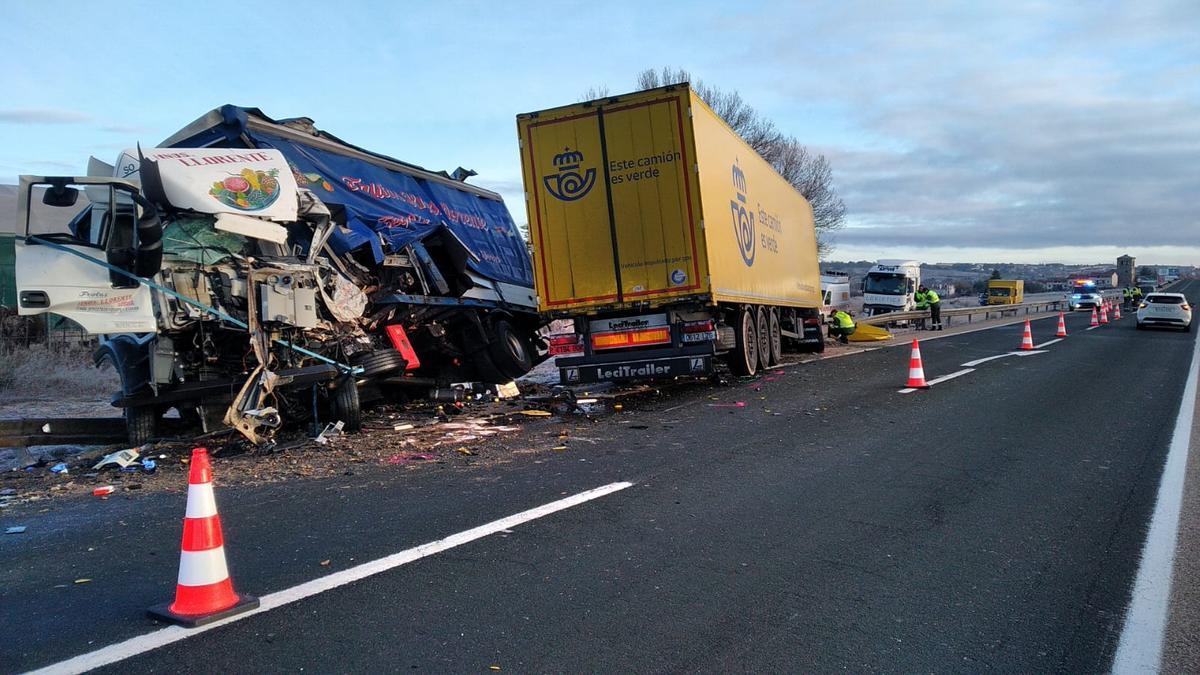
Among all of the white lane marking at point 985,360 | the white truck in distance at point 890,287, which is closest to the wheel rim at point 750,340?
the white lane marking at point 985,360

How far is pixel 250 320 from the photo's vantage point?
832 cm

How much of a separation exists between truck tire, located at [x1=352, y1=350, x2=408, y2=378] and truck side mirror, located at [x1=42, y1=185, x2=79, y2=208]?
3.36 meters

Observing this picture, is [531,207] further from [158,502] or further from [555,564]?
[555,564]

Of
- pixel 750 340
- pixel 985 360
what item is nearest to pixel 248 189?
pixel 750 340

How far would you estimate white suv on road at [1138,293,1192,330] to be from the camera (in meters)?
31.2

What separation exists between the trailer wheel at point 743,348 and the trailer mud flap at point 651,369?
210cm

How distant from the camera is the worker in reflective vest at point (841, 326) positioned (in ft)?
78.7

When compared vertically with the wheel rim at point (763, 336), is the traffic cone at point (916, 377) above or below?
below

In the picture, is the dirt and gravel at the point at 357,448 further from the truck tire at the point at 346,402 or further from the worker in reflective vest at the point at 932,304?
the worker in reflective vest at the point at 932,304

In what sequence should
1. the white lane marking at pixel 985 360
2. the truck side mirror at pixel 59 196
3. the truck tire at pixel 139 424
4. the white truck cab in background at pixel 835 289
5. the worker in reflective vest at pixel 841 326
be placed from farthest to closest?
the white truck cab in background at pixel 835 289, the worker in reflective vest at pixel 841 326, the white lane marking at pixel 985 360, the truck tire at pixel 139 424, the truck side mirror at pixel 59 196

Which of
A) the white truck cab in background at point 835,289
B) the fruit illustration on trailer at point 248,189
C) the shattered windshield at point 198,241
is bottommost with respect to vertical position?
the white truck cab in background at point 835,289

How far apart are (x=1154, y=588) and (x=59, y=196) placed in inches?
311

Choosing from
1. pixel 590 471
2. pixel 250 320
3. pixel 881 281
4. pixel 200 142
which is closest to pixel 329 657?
pixel 590 471

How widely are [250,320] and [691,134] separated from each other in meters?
5.97
